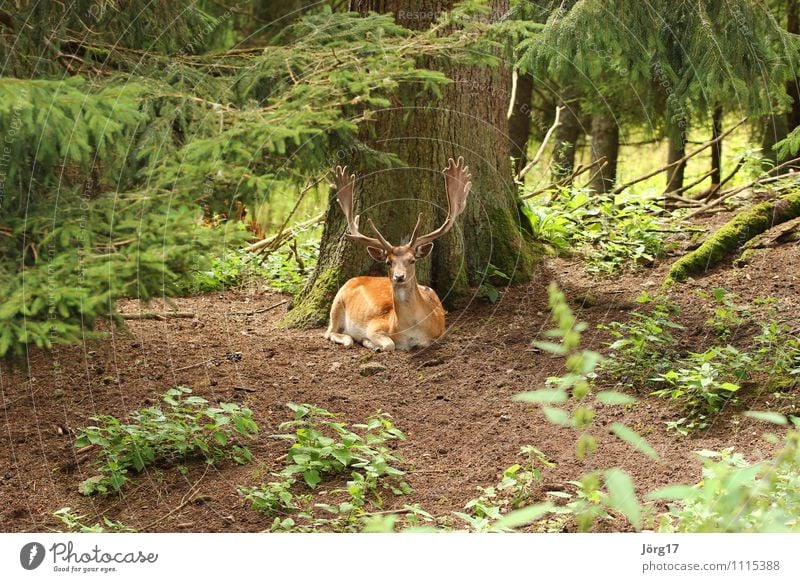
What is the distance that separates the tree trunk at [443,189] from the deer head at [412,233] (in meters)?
0.13

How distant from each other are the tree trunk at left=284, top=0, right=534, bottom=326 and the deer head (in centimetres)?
13

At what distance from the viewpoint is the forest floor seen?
4.90 metres

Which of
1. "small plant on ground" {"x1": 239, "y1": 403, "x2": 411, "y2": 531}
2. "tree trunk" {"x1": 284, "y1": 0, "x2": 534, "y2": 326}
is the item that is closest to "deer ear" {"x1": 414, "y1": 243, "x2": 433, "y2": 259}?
"tree trunk" {"x1": 284, "y1": 0, "x2": 534, "y2": 326}

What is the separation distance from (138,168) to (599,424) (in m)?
2.74

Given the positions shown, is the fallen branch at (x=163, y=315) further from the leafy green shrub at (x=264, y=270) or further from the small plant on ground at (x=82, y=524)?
the small plant on ground at (x=82, y=524)

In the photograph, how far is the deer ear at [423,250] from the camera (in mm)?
7613

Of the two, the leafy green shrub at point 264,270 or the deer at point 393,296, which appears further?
the leafy green shrub at point 264,270

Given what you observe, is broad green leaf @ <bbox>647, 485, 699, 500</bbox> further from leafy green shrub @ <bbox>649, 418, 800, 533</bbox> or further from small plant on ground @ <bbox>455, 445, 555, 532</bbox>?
small plant on ground @ <bbox>455, 445, 555, 532</bbox>

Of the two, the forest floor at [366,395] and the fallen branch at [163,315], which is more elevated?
the fallen branch at [163,315]

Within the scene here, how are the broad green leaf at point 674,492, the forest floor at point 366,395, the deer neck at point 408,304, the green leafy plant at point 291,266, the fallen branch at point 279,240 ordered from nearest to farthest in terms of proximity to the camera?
the broad green leaf at point 674,492, the forest floor at point 366,395, the deer neck at point 408,304, the green leafy plant at point 291,266, the fallen branch at point 279,240

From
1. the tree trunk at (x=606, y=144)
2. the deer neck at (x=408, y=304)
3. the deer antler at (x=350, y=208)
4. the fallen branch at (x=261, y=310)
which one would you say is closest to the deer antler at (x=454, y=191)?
the deer antler at (x=350, y=208)

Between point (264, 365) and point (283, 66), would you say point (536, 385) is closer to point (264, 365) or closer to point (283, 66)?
point (264, 365)

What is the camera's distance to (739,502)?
352 cm
